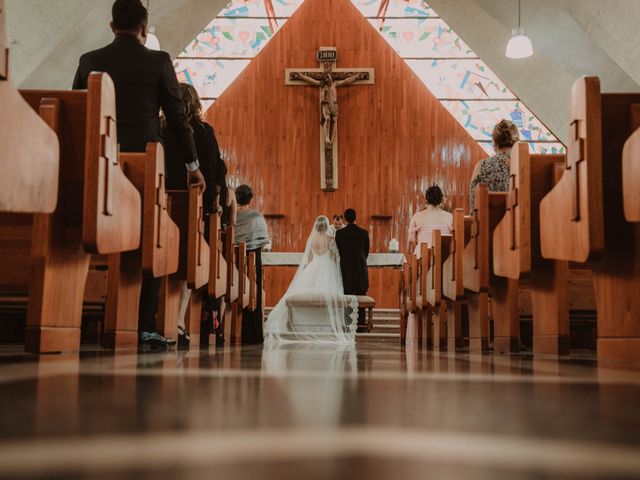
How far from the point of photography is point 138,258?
297cm

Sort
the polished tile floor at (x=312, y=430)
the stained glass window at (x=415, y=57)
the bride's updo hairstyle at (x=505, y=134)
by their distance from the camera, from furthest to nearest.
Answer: the stained glass window at (x=415, y=57) → the bride's updo hairstyle at (x=505, y=134) → the polished tile floor at (x=312, y=430)

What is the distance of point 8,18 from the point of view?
7594 millimetres

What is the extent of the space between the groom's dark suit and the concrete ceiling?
136 inches

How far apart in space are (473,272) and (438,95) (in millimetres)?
8606

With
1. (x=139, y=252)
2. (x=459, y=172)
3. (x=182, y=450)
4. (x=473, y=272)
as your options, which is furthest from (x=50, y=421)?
(x=459, y=172)

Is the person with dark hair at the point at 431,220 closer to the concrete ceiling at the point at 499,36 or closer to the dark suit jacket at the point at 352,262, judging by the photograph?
the dark suit jacket at the point at 352,262

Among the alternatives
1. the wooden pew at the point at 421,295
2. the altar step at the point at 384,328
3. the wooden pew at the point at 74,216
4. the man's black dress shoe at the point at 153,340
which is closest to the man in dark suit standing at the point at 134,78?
the man's black dress shoe at the point at 153,340

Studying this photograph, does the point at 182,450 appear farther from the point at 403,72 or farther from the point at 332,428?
the point at 403,72

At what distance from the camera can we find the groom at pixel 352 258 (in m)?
8.23

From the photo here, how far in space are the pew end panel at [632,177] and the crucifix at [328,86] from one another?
9.50 metres

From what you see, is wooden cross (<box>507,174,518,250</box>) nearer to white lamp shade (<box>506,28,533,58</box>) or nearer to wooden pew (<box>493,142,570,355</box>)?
wooden pew (<box>493,142,570,355</box>)

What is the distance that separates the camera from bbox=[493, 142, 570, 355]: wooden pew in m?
2.92

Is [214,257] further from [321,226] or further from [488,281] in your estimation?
[321,226]

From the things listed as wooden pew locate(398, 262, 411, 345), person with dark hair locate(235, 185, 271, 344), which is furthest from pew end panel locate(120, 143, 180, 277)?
wooden pew locate(398, 262, 411, 345)
